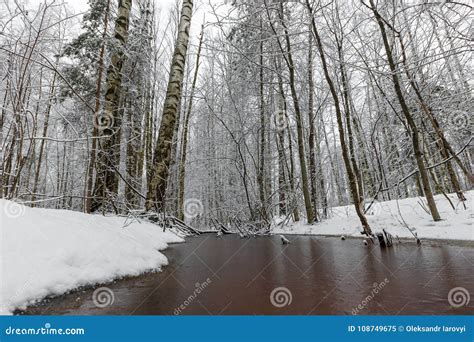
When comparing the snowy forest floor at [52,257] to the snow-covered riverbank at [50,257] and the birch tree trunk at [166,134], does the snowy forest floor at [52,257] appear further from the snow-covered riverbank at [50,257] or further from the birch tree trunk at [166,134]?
the birch tree trunk at [166,134]

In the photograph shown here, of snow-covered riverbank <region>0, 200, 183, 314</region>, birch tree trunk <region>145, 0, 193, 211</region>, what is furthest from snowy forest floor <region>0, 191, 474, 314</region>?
birch tree trunk <region>145, 0, 193, 211</region>

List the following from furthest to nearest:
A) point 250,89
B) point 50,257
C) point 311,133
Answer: point 250,89
point 311,133
point 50,257

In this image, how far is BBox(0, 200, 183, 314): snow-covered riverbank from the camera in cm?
109

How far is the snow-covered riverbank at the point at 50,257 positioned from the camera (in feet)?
3.57

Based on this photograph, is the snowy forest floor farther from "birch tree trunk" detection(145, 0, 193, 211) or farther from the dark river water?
"birch tree trunk" detection(145, 0, 193, 211)

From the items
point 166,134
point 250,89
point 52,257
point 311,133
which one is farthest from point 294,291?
point 250,89

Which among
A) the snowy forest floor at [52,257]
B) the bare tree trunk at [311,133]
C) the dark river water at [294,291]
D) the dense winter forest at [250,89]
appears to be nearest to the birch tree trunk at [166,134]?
the dense winter forest at [250,89]

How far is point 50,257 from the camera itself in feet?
4.27

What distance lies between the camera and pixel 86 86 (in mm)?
8484

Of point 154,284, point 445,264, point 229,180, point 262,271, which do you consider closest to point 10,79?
point 154,284

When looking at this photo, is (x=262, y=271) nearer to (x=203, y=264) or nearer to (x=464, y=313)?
(x=203, y=264)

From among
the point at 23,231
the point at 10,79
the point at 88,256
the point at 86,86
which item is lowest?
the point at 88,256

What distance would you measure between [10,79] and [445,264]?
12.2 feet

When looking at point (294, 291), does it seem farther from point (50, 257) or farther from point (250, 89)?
point (250, 89)
